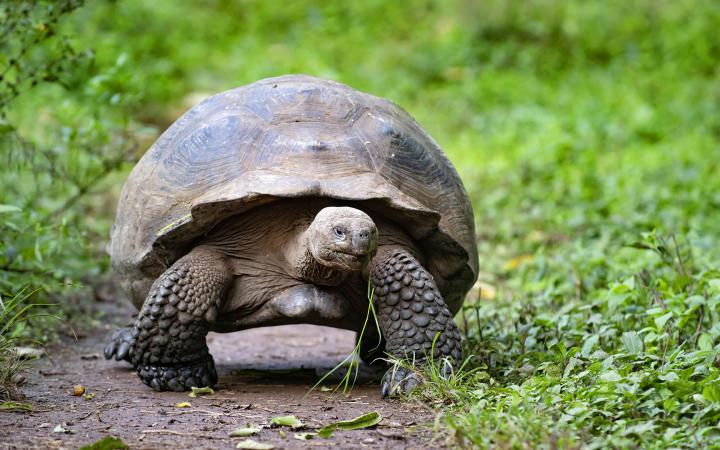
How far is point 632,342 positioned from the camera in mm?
3721

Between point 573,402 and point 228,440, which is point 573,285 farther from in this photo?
point 228,440

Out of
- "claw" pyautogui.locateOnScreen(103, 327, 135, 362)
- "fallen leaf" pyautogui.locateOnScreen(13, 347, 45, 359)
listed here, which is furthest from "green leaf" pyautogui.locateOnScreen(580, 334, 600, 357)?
"fallen leaf" pyautogui.locateOnScreen(13, 347, 45, 359)

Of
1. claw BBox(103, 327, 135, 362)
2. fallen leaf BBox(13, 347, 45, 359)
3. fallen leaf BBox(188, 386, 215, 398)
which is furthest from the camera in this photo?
claw BBox(103, 327, 135, 362)

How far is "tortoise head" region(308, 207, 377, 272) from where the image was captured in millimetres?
3604

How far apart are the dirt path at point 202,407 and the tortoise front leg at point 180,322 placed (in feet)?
0.30

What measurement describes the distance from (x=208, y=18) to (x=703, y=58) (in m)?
8.90

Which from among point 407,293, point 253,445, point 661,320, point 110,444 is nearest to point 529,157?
point 661,320

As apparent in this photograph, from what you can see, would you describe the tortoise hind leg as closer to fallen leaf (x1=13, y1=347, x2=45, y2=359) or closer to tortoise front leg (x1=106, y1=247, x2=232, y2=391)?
tortoise front leg (x1=106, y1=247, x2=232, y2=391)

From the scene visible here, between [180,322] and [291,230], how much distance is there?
2.05 feet

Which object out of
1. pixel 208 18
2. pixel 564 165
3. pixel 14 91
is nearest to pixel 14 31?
pixel 14 91

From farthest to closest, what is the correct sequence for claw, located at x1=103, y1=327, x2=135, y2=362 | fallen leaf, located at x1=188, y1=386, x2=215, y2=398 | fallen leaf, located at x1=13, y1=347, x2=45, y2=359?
claw, located at x1=103, y1=327, x2=135, y2=362
fallen leaf, located at x1=13, y1=347, x2=45, y2=359
fallen leaf, located at x1=188, y1=386, x2=215, y2=398

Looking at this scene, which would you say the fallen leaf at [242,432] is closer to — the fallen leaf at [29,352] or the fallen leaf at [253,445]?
the fallen leaf at [253,445]

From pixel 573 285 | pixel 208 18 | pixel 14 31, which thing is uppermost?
pixel 208 18

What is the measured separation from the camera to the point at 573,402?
3059 mm
